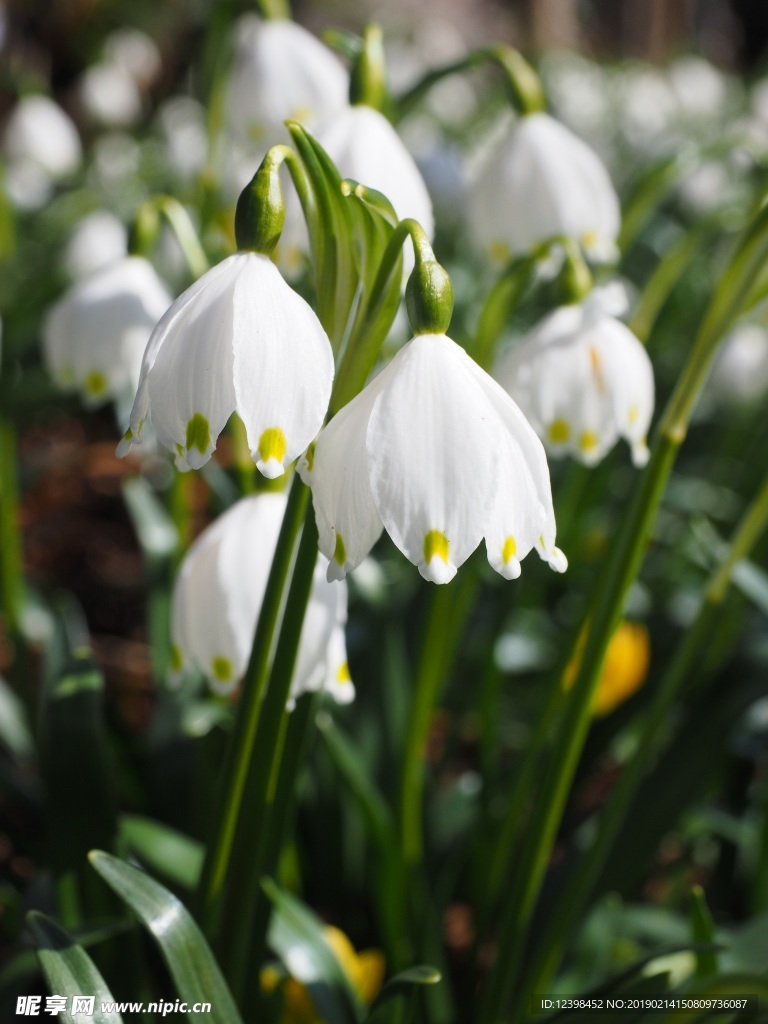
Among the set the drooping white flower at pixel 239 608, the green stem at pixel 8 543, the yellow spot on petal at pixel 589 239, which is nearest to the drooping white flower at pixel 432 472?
the drooping white flower at pixel 239 608

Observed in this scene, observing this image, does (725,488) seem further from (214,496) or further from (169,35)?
(169,35)

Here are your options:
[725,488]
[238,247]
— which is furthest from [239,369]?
[725,488]

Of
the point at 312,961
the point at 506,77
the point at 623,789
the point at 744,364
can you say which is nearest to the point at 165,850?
the point at 312,961

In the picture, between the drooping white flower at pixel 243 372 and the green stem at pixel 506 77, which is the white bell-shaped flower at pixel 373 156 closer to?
the green stem at pixel 506 77

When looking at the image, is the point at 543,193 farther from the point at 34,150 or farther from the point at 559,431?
the point at 34,150

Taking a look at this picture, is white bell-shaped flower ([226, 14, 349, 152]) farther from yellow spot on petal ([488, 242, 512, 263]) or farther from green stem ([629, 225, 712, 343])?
green stem ([629, 225, 712, 343])

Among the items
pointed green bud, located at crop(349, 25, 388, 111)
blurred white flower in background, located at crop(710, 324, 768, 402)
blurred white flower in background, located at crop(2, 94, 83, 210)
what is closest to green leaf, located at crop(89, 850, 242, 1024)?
pointed green bud, located at crop(349, 25, 388, 111)

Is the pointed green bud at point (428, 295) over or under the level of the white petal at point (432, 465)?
over
